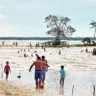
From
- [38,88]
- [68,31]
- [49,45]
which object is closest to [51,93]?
[38,88]

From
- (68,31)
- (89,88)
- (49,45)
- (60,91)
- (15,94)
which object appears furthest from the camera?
(68,31)

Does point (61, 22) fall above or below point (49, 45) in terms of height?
above

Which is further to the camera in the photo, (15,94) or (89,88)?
(89,88)

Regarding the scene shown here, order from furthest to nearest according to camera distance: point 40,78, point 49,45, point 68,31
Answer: point 68,31, point 49,45, point 40,78

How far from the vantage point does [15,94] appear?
55.7 feet

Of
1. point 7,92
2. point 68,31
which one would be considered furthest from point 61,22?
point 7,92

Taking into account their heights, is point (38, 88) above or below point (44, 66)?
below

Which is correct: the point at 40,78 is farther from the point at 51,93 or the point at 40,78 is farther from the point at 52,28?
the point at 52,28

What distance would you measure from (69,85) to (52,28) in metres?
74.4

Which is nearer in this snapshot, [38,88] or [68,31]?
[38,88]

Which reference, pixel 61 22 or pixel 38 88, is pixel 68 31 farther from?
pixel 38 88

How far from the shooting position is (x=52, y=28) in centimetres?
9900

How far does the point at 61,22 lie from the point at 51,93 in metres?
80.4

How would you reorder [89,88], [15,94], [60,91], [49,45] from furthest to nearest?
[49,45]
[89,88]
[60,91]
[15,94]
